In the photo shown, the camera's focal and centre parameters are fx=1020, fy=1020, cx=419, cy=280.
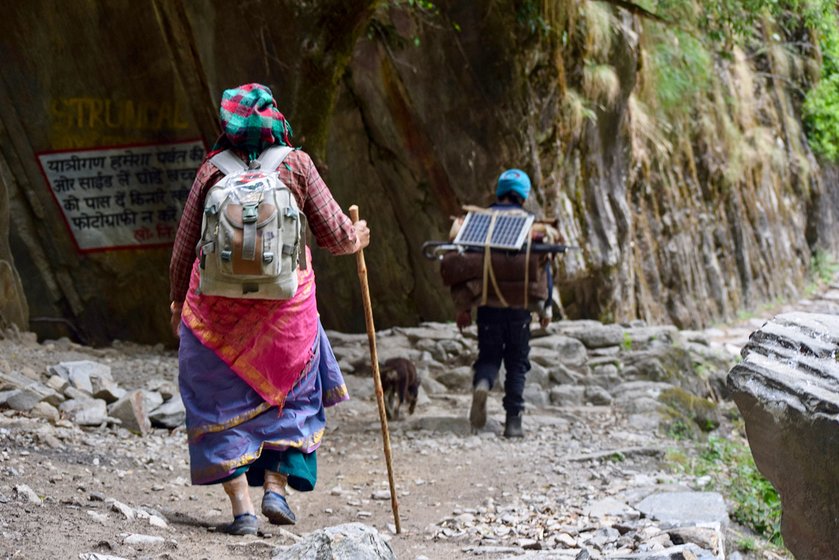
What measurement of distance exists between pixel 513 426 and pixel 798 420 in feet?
13.4

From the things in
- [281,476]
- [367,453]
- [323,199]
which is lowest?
[367,453]

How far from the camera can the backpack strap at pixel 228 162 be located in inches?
176

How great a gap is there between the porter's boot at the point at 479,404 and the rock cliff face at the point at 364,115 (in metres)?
2.40

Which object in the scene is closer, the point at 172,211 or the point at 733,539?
the point at 733,539

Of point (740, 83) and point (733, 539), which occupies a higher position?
point (740, 83)

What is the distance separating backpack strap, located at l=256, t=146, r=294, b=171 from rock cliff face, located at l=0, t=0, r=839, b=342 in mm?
3730

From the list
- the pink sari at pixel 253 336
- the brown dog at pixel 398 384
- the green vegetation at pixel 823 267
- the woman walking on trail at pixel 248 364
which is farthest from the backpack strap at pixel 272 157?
the green vegetation at pixel 823 267

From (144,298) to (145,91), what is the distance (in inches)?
89.6

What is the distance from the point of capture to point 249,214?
13.7ft

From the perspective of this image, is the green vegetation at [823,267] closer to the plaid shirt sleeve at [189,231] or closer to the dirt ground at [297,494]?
the dirt ground at [297,494]

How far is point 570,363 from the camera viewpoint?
1029 centimetres

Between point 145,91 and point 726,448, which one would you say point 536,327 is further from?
point 145,91

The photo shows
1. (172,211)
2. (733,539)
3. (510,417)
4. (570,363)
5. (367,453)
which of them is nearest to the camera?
(733,539)

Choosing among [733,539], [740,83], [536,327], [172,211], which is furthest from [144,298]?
[740,83]
